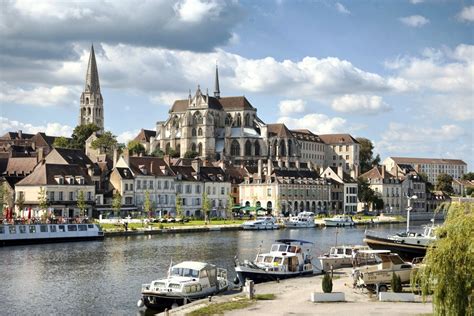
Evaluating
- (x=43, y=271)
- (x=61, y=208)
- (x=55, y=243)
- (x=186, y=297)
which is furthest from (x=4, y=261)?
(x=61, y=208)

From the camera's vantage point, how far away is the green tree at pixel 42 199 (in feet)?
340

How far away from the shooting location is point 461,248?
103ft

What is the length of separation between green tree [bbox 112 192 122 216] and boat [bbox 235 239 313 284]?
60348mm

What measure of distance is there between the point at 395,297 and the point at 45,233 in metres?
56.0

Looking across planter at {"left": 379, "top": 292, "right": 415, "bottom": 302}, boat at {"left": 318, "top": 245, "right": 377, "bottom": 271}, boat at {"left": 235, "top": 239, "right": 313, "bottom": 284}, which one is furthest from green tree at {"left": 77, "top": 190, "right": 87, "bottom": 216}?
planter at {"left": 379, "top": 292, "right": 415, "bottom": 302}

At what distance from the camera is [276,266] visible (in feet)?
176

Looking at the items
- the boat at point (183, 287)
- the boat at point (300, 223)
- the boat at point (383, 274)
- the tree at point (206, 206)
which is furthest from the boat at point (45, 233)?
the boat at point (383, 274)

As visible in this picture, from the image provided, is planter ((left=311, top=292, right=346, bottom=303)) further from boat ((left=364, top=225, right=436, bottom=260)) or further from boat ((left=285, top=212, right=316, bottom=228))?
boat ((left=285, top=212, right=316, bottom=228))

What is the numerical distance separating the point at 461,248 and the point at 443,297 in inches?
86.4

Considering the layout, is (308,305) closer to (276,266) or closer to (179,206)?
(276,266)

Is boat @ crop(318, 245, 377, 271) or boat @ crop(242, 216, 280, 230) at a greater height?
boat @ crop(242, 216, 280, 230)

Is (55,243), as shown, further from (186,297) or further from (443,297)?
(443,297)

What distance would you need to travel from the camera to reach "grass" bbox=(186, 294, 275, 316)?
37.9 metres

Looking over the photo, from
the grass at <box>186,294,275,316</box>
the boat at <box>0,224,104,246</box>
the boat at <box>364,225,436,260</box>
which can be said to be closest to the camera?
the grass at <box>186,294,275,316</box>
